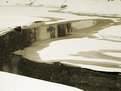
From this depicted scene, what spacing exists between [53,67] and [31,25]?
4521 mm

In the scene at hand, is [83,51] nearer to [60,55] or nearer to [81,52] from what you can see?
[81,52]

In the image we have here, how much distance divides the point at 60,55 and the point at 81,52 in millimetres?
541

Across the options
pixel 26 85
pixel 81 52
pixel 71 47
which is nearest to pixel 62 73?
pixel 81 52

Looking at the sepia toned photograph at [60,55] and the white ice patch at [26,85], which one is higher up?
the white ice patch at [26,85]

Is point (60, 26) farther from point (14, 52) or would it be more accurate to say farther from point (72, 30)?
point (14, 52)

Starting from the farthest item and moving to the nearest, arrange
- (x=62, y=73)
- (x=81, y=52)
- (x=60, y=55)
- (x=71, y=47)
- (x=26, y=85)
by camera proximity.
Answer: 1. (x=71, y=47)
2. (x=81, y=52)
3. (x=60, y=55)
4. (x=62, y=73)
5. (x=26, y=85)

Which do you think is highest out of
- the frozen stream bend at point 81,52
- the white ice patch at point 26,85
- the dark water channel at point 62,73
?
the white ice patch at point 26,85

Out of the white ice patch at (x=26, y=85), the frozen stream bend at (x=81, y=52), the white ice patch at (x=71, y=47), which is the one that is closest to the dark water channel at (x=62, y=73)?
the frozen stream bend at (x=81, y=52)

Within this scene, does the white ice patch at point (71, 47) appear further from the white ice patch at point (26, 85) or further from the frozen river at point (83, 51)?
the white ice patch at point (26, 85)

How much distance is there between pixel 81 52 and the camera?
243 inches

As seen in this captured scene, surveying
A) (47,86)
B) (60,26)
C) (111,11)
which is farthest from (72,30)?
(47,86)

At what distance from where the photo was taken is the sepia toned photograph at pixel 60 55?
429 cm

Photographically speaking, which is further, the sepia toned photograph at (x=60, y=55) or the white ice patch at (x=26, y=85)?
the sepia toned photograph at (x=60, y=55)

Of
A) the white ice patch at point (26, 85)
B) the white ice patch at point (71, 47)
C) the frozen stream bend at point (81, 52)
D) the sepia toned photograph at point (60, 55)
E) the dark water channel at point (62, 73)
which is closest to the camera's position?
the white ice patch at point (26, 85)
